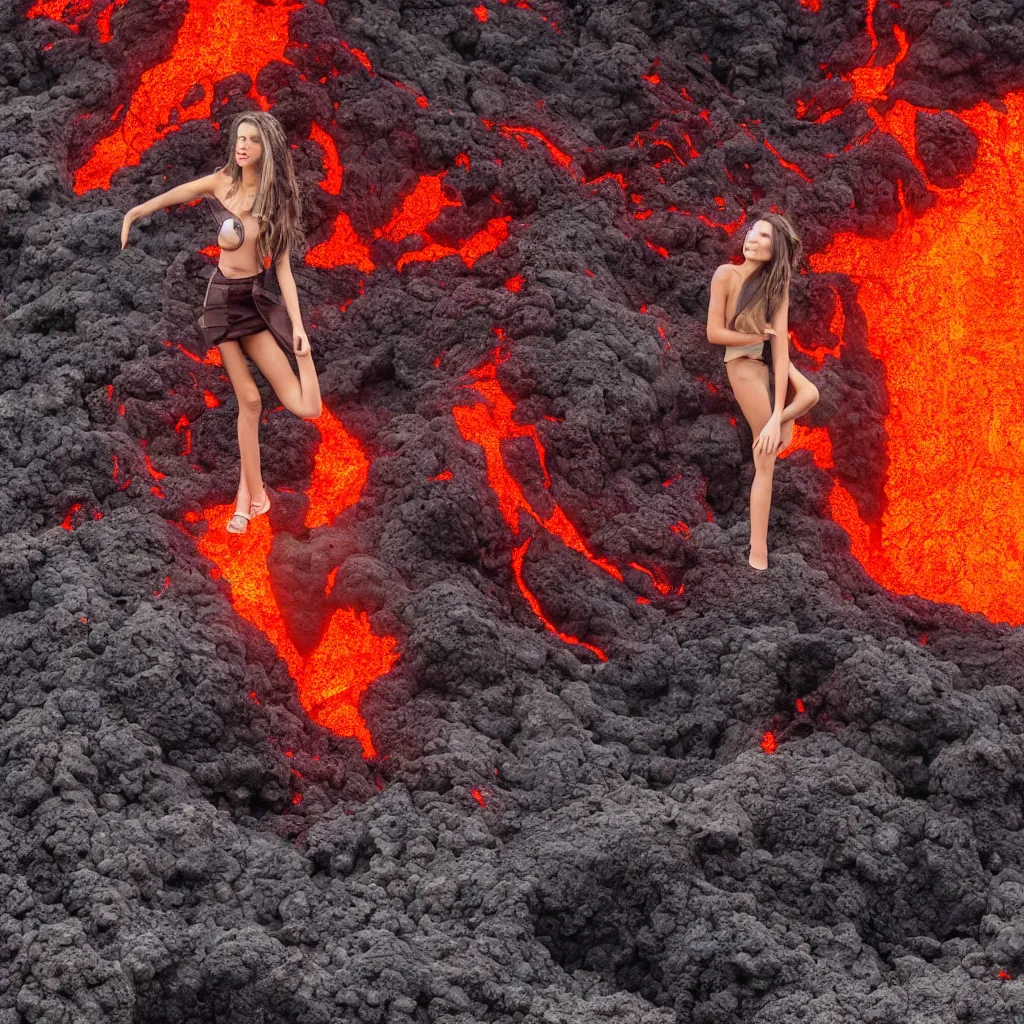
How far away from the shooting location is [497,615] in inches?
480

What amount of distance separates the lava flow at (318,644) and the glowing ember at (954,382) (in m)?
3.83

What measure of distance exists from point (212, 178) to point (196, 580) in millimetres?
2591

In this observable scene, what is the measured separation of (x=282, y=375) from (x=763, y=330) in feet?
10.2

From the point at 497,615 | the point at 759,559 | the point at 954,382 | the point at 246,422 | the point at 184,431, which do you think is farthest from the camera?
the point at 954,382

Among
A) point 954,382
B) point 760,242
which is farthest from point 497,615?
point 954,382

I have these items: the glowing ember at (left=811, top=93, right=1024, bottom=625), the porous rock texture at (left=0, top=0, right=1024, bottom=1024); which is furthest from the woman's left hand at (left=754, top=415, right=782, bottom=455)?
the glowing ember at (left=811, top=93, right=1024, bottom=625)

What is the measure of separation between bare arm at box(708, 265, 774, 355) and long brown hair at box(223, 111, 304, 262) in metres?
2.77

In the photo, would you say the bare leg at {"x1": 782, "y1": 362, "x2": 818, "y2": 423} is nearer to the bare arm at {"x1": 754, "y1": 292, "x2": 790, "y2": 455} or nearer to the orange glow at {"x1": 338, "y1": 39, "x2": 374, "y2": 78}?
the bare arm at {"x1": 754, "y1": 292, "x2": 790, "y2": 455}

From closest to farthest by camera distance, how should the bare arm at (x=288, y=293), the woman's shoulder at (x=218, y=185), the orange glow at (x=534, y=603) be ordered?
1. the bare arm at (x=288, y=293)
2. the woman's shoulder at (x=218, y=185)
3. the orange glow at (x=534, y=603)

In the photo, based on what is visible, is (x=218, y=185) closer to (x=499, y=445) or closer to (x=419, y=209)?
(x=499, y=445)

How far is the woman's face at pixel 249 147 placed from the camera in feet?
35.7

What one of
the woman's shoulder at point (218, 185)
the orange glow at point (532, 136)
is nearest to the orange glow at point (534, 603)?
the woman's shoulder at point (218, 185)

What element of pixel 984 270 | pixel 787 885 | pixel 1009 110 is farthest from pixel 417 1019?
pixel 1009 110

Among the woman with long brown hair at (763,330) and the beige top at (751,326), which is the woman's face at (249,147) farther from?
the beige top at (751,326)
